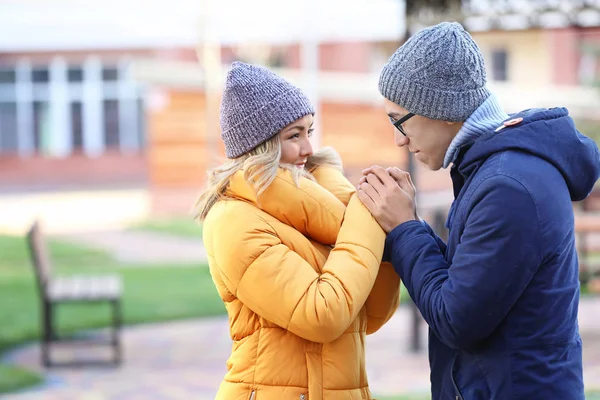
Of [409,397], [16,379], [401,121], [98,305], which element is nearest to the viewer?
[401,121]

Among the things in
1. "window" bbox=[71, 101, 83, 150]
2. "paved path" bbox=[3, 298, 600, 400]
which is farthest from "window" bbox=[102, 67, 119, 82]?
"paved path" bbox=[3, 298, 600, 400]

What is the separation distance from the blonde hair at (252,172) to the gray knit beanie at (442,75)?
0.37m

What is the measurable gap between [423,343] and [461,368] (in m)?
5.38

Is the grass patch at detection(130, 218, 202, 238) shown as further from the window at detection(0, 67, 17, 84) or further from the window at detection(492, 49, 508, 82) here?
the window at detection(0, 67, 17, 84)

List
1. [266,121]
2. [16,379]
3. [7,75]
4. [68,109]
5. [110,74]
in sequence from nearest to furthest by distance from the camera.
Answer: [266,121], [16,379], [110,74], [7,75], [68,109]

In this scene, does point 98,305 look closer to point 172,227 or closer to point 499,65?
point 172,227

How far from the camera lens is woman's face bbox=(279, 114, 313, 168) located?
7.64 ft

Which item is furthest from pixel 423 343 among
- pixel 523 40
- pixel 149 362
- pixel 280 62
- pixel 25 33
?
pixel 25 33

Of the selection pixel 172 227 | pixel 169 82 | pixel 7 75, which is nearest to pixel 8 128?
pixel 7 75

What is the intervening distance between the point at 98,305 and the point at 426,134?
26.2ft

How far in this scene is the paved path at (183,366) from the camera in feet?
20.0

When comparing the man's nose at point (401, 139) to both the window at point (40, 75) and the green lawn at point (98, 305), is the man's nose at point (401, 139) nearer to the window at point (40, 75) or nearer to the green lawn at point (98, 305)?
the green lawn at point (98, 305)

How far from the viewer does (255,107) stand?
230cm

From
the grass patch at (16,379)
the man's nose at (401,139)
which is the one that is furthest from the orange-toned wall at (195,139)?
the man's nose at (401,139)
